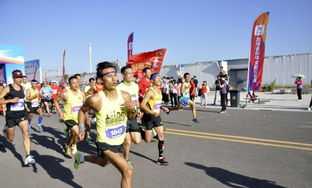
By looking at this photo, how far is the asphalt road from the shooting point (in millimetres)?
5055

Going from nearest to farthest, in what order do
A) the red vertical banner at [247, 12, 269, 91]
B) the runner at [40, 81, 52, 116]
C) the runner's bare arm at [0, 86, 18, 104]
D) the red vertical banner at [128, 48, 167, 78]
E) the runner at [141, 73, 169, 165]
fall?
the runner at [141, 73, 169, 165] → the runner's bare arm at [0, 86, 18, 104] → the runner at [40, 81, 52, 116] → the red vertical banner at [247, 12, 269, 91] → the red vertical banner at [128, 48, 167, 78]

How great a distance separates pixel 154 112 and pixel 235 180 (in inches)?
80.2

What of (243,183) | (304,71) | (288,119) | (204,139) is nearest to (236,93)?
(288,119)

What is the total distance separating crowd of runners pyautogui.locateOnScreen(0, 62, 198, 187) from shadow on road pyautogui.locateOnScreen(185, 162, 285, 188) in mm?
1076

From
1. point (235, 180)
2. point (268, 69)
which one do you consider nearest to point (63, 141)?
point (235, 180)

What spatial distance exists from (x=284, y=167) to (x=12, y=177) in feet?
15.7

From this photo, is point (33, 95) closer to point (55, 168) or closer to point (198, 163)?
point (55, 168)

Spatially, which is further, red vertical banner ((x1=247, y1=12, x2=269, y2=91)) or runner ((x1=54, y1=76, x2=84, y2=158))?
red vertical banner ((x1=247, y1=12, x2=269, y2=91))

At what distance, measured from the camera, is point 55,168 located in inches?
241

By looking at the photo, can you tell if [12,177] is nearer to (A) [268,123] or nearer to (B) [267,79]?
(A) [268,123]

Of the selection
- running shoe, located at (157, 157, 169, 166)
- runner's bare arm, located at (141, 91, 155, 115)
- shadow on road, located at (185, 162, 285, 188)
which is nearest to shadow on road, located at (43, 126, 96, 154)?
running shoe, located at (157, 157, 169, 166)

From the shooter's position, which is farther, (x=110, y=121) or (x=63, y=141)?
(x=63, y=141)

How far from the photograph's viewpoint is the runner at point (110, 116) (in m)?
3.75

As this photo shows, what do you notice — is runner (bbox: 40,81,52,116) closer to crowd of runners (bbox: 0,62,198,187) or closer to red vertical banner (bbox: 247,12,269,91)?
crowd of runners (bbox: 0,62,198,187)
